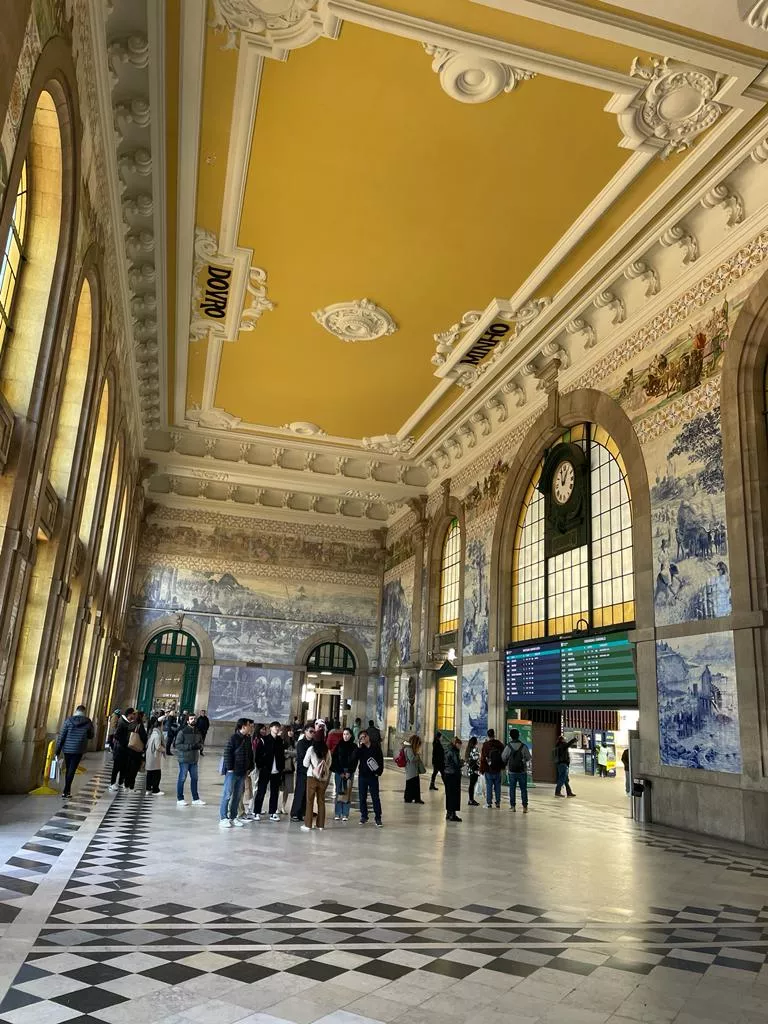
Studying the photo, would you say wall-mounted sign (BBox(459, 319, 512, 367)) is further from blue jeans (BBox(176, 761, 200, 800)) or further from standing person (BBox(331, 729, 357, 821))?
blue jeans (BBox(176, 761, 200, 800))

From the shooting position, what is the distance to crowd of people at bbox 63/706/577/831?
909cm

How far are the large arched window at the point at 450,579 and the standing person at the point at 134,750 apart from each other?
10.5 meters

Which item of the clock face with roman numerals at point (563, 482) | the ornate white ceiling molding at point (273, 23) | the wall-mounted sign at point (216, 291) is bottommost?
the clock face with roman numerals at point (563, 482)

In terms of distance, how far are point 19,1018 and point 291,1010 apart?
1.19 m

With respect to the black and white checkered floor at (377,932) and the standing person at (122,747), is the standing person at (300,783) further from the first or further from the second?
the standing person at (122,747)

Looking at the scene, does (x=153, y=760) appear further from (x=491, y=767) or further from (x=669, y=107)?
(x=669, y=107)

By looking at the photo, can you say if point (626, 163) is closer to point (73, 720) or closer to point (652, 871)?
point (652, 871)

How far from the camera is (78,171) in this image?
8109 millimetres

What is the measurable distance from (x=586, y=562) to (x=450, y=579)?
7.68 meters

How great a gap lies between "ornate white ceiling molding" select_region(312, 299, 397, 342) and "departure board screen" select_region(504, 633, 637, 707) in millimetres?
7223

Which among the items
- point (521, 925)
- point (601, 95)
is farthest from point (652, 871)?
point (601, 95)

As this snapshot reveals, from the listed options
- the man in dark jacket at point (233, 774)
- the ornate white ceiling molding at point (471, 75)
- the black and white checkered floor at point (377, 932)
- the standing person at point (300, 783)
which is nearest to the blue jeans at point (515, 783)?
the black and white checkered floor at point (377, 932)

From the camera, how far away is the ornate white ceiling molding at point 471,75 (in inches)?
342

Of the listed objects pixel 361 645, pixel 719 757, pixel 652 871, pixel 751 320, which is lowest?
pixel 652 871
